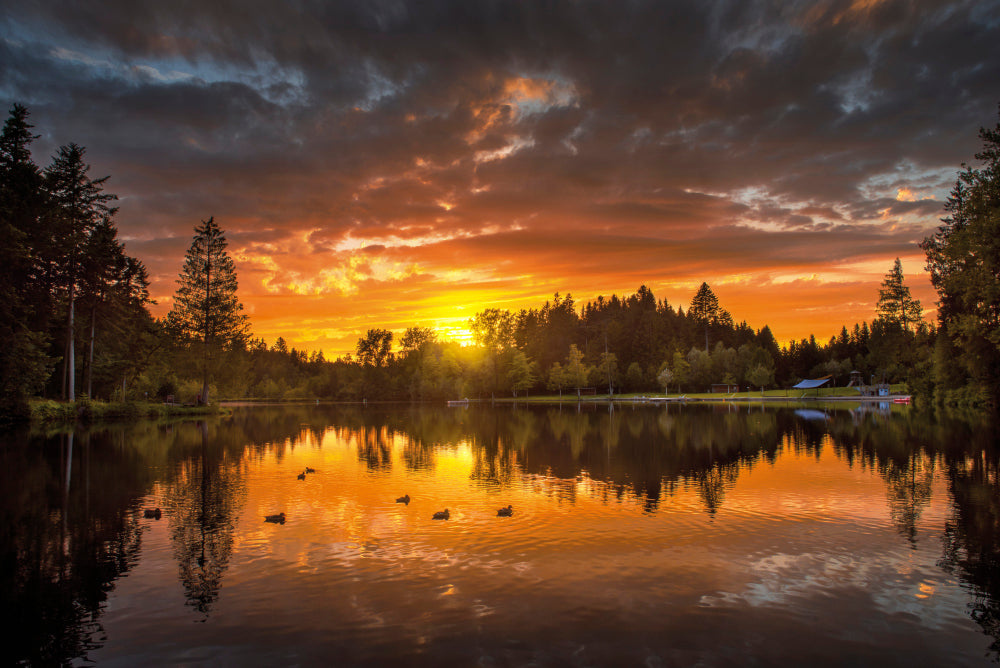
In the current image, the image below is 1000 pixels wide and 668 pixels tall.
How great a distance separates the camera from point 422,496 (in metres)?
22.0

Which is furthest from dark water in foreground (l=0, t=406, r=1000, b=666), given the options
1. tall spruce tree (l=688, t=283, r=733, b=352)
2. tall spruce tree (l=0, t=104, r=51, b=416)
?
tall spruce tree (l=688, t=283, r=733, b=352)


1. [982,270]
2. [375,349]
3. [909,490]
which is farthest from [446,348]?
[909,490]

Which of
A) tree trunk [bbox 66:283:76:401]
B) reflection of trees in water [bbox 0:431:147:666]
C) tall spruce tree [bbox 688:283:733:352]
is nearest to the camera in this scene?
reflection of trees in water [bbox 0:431:147:666]

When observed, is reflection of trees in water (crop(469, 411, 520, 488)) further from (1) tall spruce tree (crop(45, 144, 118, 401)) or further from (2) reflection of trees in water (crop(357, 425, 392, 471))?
(1) tall spruce tree (crop(45, 144, 118, 401))

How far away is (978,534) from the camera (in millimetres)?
16031

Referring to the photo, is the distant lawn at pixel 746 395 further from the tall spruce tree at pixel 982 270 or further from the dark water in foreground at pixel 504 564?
the dark water in foreground at pixel 504 564

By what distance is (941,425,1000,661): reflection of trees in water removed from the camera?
36.8ft

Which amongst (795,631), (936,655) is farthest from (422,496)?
(936,655)

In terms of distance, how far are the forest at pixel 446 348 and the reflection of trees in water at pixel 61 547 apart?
69.1 feet

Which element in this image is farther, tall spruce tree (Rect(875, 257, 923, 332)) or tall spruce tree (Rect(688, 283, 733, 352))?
tall spruce tree (Rect(688, 283, 733, 352))

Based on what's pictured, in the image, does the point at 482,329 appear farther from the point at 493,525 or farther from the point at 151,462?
the point at 493,525

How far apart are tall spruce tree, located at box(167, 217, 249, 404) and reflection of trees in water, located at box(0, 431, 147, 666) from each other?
4404cm

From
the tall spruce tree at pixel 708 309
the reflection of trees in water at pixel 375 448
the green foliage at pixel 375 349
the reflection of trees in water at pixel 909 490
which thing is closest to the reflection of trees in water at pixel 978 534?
the reflection of trees in water at pixel 909 490

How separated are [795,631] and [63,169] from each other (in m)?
70.1
